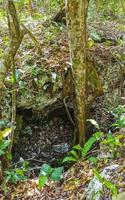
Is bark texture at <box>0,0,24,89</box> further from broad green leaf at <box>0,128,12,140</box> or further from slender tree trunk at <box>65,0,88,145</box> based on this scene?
broad green leaf at <box>0,128,12,140</box>

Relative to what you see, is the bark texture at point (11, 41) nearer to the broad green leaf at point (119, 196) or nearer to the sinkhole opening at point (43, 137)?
the sinkhole opening at point (43, 137)

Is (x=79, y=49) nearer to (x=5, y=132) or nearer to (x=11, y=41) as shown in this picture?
(x=11, y=41)

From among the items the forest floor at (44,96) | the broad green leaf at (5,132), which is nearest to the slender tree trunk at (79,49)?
the forest floor at (44,96)

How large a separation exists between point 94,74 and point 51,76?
59 cm

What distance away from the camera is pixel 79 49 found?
362 cm

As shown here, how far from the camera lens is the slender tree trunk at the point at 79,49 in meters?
3.47

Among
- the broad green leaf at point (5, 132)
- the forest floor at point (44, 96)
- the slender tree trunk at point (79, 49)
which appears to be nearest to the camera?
the broad green leaf at point (5, 132)

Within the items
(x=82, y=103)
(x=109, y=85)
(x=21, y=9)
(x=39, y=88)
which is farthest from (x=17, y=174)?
(x=21, y=9)

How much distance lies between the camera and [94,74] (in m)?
4.31

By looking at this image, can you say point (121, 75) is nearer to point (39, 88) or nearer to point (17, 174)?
point (39, 88)

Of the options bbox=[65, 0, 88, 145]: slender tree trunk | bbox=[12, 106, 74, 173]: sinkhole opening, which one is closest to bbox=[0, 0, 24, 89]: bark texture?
bbox=[65, 0, 88, 145]: slender tree trunk

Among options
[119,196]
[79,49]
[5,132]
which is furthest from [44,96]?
[119,196]

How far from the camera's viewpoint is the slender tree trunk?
3.47 m

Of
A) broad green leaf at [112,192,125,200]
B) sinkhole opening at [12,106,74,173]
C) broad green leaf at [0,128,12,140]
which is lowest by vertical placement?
sinkhole opening at [12,106,74,173]
